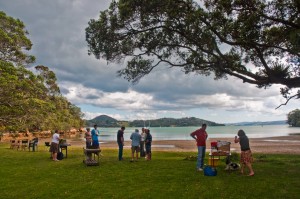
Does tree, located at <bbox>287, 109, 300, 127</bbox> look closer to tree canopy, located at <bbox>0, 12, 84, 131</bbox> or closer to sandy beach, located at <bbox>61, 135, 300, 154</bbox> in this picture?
sandy beach, located at <bbox>61, 135, 300, 154</bbox>

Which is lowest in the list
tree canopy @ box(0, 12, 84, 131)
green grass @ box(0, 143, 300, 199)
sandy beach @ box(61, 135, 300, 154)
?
sandy beach @ box(61, 135, 300, 154)

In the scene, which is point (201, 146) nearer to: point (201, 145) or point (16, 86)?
point (201, 145)

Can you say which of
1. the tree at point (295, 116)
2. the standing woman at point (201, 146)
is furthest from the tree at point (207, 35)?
the tree at point (295, 116)

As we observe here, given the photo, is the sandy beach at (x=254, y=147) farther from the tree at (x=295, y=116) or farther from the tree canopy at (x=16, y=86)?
the tree at (x=295, y=116)

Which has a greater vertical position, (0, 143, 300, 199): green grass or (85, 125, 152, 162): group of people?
(85, 125, 152, 162): group of people

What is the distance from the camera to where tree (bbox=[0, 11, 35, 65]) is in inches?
1022

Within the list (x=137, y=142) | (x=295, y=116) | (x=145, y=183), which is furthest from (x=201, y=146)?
(x=295, y=116)

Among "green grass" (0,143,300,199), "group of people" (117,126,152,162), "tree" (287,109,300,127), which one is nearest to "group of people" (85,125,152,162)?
"group of people" (117,126,152,162)

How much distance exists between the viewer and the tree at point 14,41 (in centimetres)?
2597

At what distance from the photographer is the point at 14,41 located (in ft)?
86.4

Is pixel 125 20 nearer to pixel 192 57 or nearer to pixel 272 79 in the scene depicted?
pixel 192 57

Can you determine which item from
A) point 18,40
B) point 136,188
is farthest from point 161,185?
point 18,40

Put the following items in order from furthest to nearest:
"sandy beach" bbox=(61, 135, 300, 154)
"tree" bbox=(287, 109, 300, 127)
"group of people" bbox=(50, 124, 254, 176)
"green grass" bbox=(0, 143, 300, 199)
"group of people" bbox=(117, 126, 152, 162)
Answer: "tree" bbox=(287, 109, 300, 127)
"sandy beach" bbox=(61, 135, 300, 154)
"group of people" bbox=(117, 126, 152, 162)
"group of people" bbox=(50, 124, 254, 176)
"green grass" bbox=(0, 143, 300, 199)

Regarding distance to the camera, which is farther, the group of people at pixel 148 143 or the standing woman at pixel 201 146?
the standing woman at pixel 201 146
